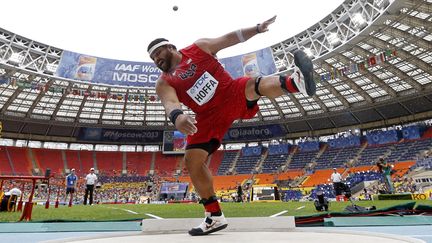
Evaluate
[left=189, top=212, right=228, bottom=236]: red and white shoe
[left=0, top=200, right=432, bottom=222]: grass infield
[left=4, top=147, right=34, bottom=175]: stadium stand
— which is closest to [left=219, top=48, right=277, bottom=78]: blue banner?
[left=0, top=200, right=432, bottom=222]: grass infield

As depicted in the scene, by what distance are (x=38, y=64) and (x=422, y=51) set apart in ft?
100

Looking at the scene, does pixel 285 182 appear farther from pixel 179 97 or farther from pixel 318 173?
pixel 179 97

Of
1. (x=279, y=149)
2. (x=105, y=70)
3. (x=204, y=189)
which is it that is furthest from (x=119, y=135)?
(x=204, y=189)

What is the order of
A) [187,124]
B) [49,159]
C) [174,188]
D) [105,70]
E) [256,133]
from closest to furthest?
[187,124]
[105,70]
[174,188]
[49,159]
[256,133]

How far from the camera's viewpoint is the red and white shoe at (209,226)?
11.2 feet

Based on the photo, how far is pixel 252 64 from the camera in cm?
2708

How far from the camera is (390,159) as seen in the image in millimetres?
33281

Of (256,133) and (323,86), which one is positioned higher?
(323,86)

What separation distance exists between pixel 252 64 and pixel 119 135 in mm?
24792

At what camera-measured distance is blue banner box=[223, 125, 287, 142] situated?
42.8 metres

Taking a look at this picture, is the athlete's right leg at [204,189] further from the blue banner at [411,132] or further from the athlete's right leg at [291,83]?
the blue banner at [411,132]

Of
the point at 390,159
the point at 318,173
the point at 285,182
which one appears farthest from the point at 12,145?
the point at 390,159

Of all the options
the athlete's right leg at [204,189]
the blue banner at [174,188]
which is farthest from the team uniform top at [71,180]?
the blue banner at [174,188]

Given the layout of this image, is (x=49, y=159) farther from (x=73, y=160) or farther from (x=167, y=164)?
(x=167, y=164)
